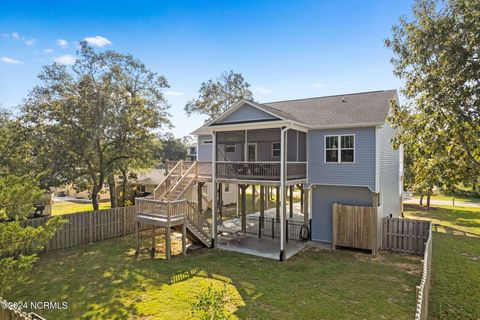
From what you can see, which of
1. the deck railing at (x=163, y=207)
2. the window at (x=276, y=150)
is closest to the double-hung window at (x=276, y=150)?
the window at (x=276, y=150)

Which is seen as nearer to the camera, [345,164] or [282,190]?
[282,190]

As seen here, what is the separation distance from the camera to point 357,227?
13281 millimetres

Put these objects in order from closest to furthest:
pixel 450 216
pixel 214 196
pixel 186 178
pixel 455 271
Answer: pixel 455 271 → pixel 214 196 → pixel 186 178 → pixel 450 216

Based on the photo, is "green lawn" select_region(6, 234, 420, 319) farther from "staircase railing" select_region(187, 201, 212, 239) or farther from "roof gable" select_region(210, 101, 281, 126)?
"roof gable" select_region(210, 101, 281, 126)

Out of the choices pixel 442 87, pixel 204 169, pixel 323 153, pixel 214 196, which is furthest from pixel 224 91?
pixel 442 87

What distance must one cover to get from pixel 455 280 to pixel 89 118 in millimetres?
19021

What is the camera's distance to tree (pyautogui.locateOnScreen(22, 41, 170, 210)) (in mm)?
15969

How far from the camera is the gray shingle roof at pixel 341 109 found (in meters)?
13.7

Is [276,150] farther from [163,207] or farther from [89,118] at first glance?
[89,118]

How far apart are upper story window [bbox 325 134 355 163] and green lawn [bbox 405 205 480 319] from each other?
18.9ft

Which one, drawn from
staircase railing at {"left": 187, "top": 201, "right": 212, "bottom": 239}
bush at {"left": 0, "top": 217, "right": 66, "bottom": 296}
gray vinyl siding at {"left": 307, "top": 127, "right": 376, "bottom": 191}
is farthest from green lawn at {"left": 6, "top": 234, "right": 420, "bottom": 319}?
gray vinyl siding at {"left": 307, "top": 127, "right": 376, "bottom": 191}

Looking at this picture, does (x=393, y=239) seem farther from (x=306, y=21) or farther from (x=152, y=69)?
(x=152, y=69)

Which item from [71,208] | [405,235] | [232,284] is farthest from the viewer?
[71,208]

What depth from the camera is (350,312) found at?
24.9 feet
